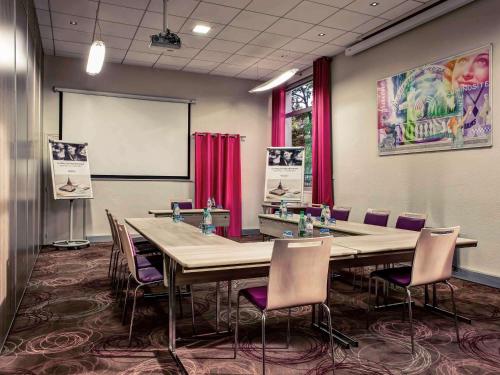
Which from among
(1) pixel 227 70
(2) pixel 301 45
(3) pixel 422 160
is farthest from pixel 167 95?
(3) pixel 422 160

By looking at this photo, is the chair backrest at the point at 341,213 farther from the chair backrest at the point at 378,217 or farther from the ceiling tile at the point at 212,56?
the ceiling tile at the point at 212,56

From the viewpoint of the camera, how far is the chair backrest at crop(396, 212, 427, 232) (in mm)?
3959

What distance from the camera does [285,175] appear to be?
300 inches

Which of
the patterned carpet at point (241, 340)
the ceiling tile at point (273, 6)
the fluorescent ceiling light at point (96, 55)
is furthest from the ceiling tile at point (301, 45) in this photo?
the patterned carpet at point (241, 340)

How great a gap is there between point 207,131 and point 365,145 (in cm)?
340

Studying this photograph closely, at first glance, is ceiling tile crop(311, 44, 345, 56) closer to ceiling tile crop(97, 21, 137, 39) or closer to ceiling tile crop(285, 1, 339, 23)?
ceiling tile crop(285, 1, 339, 23)

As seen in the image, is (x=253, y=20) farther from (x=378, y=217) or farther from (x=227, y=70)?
(x=378, y=217)

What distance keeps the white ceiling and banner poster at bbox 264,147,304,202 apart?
66.4 inches

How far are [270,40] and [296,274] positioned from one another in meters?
4.82

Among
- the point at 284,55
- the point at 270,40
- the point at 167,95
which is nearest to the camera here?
the point at 270,40

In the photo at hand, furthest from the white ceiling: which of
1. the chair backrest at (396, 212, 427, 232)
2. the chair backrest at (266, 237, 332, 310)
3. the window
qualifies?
the chair backrest at (266, 237, 332, 310)

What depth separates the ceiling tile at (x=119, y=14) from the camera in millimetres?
5066

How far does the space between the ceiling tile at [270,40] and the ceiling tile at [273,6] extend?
30.6 inches

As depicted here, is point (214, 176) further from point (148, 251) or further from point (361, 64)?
point (148, 251)
